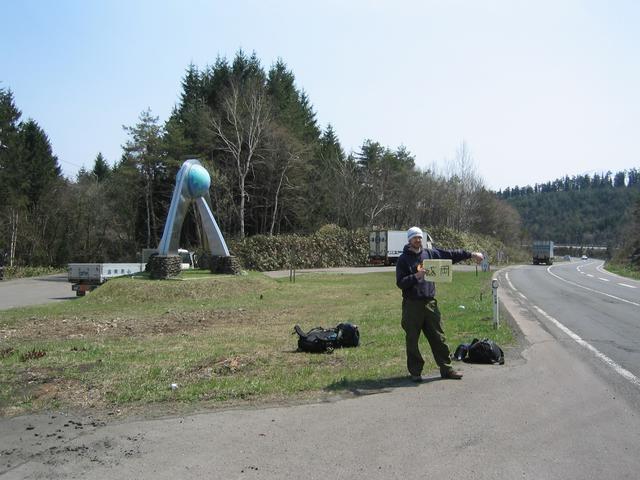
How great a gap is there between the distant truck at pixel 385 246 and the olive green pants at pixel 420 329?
1755 inches

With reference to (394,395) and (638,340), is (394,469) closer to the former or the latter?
(394,395)

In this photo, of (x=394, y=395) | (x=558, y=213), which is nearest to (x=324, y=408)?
(x=394, y=395)

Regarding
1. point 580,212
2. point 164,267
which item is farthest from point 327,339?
point 580,212

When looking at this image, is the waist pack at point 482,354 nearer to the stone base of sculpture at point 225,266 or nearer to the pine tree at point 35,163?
the stone base of sculpture at point 225,266

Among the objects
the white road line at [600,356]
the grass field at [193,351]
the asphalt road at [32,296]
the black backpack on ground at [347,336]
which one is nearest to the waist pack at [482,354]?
the grass field at [193,351]

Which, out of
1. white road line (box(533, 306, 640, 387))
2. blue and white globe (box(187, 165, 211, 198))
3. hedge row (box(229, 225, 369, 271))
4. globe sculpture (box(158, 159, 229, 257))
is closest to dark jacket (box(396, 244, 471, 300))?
white road line (box(533, 306, 640, 387))

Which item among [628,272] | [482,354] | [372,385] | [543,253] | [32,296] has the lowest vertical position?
[32,296]

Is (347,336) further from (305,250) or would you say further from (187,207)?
(305,250)

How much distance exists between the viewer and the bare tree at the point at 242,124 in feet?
158

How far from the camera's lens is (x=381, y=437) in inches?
202

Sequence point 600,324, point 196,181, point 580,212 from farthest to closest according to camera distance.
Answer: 1. point 580,212
2. point 196,181
3. point 600,324

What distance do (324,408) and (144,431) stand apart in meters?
1.89

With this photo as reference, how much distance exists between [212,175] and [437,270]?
134 feet

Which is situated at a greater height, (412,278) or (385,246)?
(385,246)
